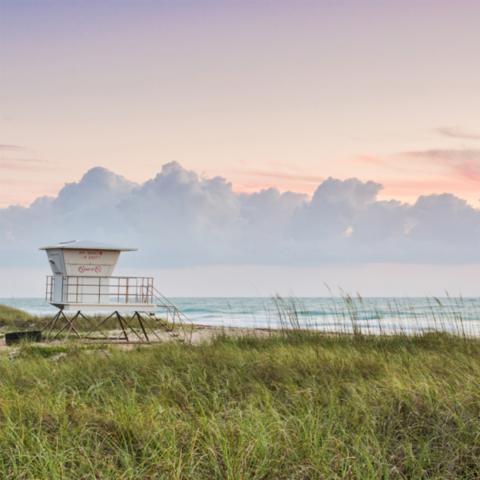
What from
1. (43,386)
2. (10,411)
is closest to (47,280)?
(43,386)

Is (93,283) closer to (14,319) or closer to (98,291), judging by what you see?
(98,291)

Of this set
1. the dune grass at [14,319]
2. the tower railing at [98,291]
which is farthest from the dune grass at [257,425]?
the dune grass at [14,319]

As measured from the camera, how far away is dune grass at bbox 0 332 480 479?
201 inches

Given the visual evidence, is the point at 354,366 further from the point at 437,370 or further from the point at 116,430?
the point at 116,430

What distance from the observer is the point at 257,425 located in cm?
559

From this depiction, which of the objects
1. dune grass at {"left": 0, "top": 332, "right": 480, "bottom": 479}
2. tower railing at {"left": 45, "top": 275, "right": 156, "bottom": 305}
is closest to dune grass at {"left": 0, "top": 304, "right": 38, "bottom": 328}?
tower railing at {"left": 45, "top": 275, "right": 156, "bottom": 305}

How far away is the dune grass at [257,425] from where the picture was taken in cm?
511

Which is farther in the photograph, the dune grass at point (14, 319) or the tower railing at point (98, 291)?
the dune grass at point (14, 319)

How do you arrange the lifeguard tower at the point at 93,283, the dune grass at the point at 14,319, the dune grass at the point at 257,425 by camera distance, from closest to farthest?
the dune grass at the point at 257,425, the lifeguard tower at the point at 93,283, the dune grass at the point at 14,319

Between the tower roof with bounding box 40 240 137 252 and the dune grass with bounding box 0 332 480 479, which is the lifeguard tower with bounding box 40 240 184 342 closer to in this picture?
the tower roof with bounding box 40 240 137 252

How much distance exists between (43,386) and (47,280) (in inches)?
551

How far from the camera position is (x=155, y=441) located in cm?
541

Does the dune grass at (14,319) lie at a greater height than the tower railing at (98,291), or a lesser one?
lesser

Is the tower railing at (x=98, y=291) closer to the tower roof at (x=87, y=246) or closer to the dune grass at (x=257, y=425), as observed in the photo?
the tower roof at (x=87, y=246)
